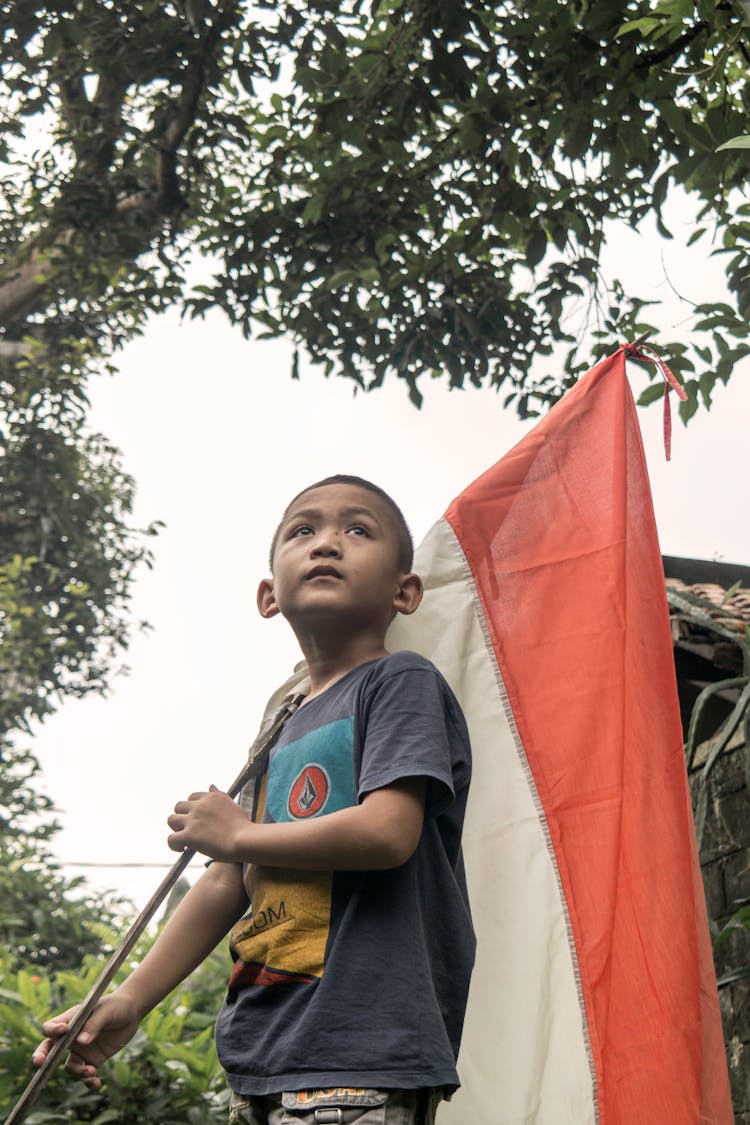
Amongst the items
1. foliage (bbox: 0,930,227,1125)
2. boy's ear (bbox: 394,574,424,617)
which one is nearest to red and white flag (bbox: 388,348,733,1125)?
boy's ear (bbox: 394,574,424,617)

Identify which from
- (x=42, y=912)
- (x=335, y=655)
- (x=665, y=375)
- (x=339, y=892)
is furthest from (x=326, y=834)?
(x=42, y=912)

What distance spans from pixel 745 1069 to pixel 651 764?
164 cm

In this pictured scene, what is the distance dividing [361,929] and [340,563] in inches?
21.1

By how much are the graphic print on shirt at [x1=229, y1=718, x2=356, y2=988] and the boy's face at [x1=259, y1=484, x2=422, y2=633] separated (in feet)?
0.61

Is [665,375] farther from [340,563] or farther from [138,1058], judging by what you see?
[138,1058]

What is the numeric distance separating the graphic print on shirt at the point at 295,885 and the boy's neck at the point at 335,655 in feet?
0.44

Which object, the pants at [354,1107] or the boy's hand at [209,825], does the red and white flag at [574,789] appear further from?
the boy's hand at [209,825]

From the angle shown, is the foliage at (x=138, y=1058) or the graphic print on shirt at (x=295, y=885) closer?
the graphic print on shirt at (x=295, y=885)

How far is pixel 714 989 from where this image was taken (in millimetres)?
1772

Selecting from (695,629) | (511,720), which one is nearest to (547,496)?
(511,720)

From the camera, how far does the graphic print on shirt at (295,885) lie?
1490 mm

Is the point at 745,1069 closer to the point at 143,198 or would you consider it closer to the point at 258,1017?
the point at 258,1017

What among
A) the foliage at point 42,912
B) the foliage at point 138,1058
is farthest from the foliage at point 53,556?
the foliage at point 138,1058

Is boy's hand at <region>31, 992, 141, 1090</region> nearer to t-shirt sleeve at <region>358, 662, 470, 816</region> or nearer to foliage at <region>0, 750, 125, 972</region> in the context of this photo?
t-shirt sleeve at <region>358, 662, 470, 816</region>
